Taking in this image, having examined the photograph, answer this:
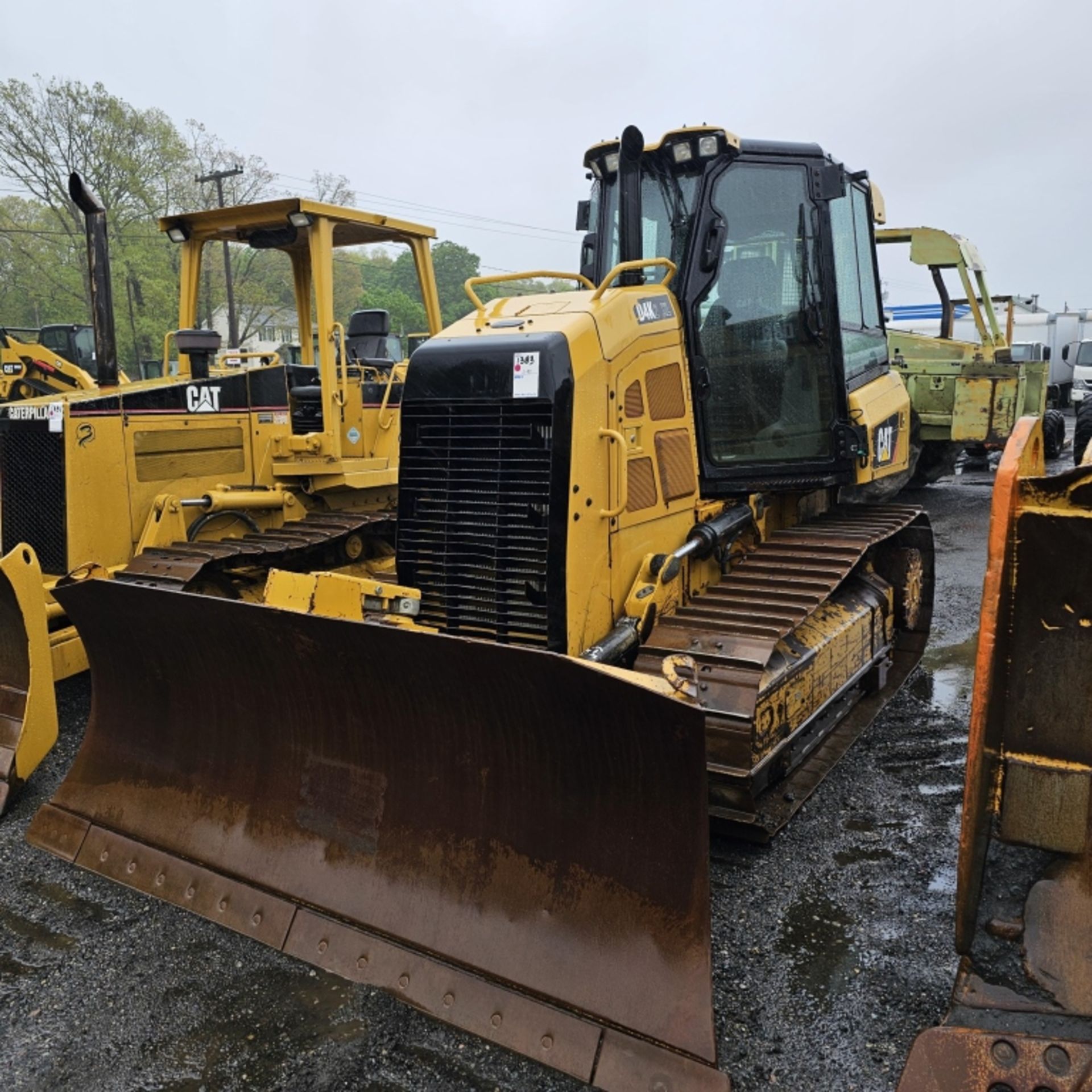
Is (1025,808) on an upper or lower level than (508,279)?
lower

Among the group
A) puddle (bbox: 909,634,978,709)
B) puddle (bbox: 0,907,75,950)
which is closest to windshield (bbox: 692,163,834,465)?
puddle (bbox: 909,634,978,709)

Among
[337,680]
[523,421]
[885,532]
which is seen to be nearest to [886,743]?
[885,532]

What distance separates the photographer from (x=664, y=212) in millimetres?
4277

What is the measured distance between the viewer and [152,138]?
32781mm

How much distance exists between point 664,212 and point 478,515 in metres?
1.67

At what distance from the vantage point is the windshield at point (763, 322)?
427 cm

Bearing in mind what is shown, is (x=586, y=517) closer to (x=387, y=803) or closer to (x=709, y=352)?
(x=709, y=352)

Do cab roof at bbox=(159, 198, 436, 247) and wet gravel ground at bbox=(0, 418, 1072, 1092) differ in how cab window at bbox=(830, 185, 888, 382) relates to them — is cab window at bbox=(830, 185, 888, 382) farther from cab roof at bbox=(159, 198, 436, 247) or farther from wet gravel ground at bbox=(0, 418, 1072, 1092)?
cab roof at bbox=(159, 198, 436, 247)

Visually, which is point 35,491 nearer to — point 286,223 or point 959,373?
point 286,223

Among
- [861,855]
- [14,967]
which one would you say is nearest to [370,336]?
[14,967]

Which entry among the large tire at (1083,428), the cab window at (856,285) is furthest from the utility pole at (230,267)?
the cab window at (856,285)

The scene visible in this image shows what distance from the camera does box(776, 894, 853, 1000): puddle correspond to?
2.98 meters

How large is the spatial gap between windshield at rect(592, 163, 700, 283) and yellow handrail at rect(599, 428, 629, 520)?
96 centimetres

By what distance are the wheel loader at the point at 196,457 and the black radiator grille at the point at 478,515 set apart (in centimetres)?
174
